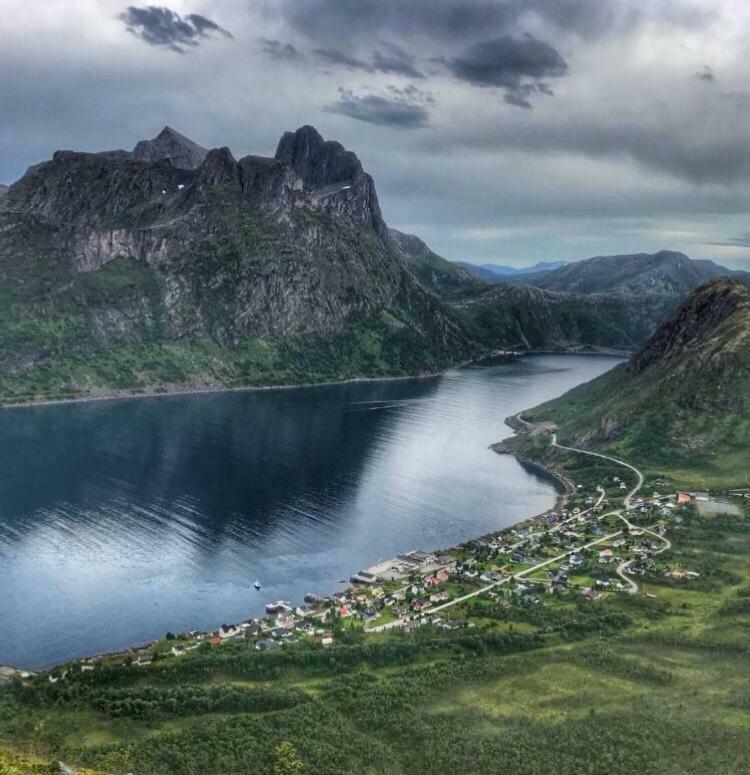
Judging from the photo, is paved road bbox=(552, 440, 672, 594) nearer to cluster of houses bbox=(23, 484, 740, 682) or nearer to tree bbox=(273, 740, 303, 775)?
cluster of houses bbox=(23, 484, 740, 682)

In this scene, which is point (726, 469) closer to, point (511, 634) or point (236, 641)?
point (511, 634)

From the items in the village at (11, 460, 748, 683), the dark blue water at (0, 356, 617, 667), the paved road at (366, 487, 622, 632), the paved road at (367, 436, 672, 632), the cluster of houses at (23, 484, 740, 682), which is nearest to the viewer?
the village at (11, 460, 748, 683)

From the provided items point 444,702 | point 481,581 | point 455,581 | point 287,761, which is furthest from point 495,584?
point 287,761

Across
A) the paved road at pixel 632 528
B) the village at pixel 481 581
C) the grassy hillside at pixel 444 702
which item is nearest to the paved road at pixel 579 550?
the paved road at pixel 632 528

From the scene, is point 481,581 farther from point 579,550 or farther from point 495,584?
point 579,550

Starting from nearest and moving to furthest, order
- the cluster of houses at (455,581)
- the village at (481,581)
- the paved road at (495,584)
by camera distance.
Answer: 1. the village at (481,581)
2. the cluster of houses at (455,581)
3. the paved road at (495,584)

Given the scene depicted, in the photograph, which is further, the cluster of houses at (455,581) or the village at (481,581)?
the cluster of houses at (455,581)

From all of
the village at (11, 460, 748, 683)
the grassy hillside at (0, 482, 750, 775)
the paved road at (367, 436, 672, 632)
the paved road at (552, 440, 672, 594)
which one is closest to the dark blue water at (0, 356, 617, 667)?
the village at (11, 460, 748, 683)

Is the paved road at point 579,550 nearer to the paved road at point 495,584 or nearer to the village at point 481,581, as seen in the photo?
the paved road at point 495,584

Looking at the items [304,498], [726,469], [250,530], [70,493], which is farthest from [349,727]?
[726,469]
